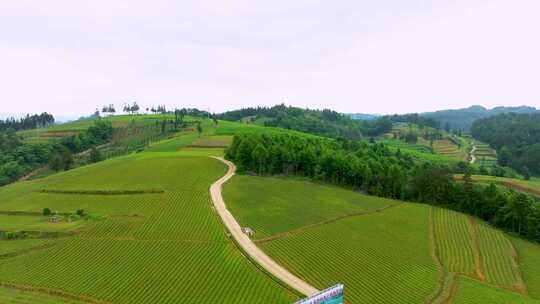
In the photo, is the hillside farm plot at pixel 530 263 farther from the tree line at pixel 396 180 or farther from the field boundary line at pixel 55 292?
the field boundary line at pixel 55 292

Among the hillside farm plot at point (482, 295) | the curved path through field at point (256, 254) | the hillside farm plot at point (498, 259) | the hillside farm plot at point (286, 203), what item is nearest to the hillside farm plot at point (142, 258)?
the curved path through field at point (256, 254)

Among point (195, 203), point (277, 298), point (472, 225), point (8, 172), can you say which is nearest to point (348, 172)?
point (472, 225)

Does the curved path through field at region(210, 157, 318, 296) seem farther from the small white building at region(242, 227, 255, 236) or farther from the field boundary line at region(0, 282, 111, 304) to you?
the field boundary line at region(0, 282, 111, 304)

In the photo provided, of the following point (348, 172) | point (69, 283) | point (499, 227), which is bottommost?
point (499, 227)

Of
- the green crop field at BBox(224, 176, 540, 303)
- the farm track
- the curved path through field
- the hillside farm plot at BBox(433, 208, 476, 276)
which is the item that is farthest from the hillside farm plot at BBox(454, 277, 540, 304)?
the farm track

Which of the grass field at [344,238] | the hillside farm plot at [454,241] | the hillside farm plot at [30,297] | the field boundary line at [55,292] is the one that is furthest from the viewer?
the hillside farm plot at [454,241]

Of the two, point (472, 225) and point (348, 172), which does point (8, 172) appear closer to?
point (348, 172)
